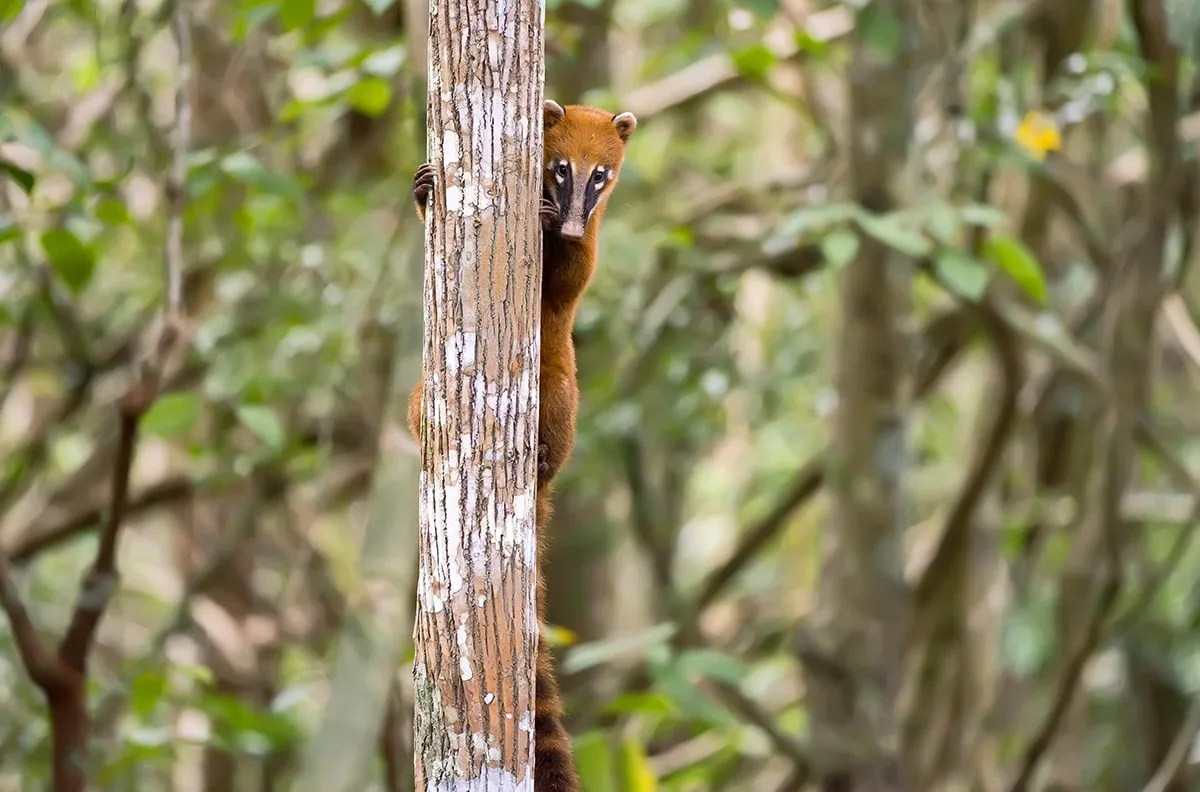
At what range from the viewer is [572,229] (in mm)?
3318

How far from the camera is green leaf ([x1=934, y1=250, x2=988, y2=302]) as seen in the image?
12.9 ft

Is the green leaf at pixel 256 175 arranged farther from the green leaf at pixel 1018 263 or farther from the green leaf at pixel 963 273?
the green leaf at pixel 1018 263

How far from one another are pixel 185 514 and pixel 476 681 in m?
4.85

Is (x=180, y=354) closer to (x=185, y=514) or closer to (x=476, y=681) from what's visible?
(x=185, y=514)

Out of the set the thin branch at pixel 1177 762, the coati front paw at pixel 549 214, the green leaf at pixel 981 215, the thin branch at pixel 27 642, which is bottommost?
the thin branch at pixel 1177 762

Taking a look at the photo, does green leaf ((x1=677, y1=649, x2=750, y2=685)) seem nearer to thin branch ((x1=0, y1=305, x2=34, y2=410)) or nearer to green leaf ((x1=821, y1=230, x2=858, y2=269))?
green leaf ((x1=821, y1=230, x2=858, y2=269))

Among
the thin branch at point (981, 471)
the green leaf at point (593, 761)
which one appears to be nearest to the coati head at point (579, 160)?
the green leaf at point (593, 761)

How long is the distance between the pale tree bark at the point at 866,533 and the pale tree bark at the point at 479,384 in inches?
116

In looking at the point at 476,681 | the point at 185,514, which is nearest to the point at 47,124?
the point at 185,514

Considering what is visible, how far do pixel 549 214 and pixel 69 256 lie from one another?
1364 mm

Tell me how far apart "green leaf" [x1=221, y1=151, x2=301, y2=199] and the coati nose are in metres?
1.10

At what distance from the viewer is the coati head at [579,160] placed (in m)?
3.38

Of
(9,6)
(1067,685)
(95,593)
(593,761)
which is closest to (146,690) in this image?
(95,593)

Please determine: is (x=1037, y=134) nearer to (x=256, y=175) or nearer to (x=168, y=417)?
(x=256, y=175)
